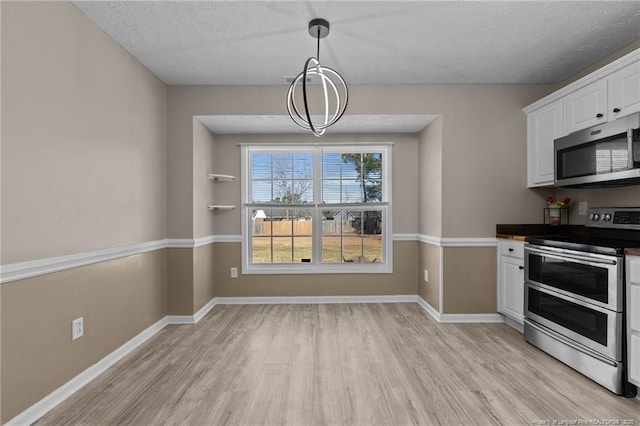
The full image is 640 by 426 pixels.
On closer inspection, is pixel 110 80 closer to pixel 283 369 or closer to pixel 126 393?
pixel 126 393

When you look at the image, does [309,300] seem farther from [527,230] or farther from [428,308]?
[527,230]

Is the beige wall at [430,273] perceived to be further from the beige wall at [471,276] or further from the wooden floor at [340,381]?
the wooden floor at [340,381]

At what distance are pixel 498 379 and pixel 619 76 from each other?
2.29 metres

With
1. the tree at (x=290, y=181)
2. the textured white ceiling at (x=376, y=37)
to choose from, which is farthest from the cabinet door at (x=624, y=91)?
the tree at (x=290, y=181)

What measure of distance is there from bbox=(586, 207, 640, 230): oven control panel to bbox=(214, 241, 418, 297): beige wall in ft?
6.05

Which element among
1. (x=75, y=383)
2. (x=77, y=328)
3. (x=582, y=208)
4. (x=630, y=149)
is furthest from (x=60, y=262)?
(x=582, y=208)

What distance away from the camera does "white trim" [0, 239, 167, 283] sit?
1711mm

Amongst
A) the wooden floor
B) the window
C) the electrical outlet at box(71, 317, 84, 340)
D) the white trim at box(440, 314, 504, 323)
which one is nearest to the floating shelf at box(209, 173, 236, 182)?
the window

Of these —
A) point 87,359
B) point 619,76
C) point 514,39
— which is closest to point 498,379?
point 619,76

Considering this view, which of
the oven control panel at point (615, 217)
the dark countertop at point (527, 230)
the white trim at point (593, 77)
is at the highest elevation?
the white trim at point (593, 77)

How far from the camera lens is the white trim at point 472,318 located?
3.49 metres

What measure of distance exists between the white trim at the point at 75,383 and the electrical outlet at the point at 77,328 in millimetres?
259

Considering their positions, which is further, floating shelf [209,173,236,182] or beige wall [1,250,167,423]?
floating shelf [209,173,236,182]

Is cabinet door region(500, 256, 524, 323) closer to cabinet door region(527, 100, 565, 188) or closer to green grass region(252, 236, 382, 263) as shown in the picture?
cabinet door region(527, 100, 565, 188)
